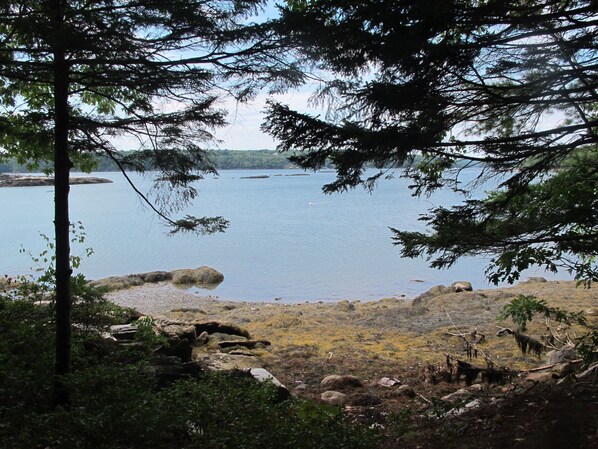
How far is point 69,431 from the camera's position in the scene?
146 inches

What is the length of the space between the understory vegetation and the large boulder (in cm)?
1356

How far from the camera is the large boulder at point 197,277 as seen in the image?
63.9ft

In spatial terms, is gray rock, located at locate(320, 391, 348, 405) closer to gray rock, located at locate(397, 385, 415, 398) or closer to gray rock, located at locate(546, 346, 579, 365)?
gray rock, located at locate(397, 385, 415, 398)

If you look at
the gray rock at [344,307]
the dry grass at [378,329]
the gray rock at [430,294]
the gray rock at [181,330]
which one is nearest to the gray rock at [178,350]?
the gray rock at [181,330]

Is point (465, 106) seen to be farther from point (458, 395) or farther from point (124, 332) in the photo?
point (124, 332)

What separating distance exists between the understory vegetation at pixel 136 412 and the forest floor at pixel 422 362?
103cm

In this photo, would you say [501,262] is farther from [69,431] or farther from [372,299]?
[372,299]

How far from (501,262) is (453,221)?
62 centimetres

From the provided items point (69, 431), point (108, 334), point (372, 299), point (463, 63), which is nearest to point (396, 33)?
point (463, 63)

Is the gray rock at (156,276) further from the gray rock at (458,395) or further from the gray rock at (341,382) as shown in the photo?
the gray rock at (458,395)

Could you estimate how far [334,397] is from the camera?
6930mm

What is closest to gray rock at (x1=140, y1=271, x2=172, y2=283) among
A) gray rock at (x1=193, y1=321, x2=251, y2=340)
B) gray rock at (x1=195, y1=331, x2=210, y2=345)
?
gray rock at (x1=193, y1=321, x2=251, y2=340)

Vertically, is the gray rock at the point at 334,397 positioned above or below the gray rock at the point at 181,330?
below

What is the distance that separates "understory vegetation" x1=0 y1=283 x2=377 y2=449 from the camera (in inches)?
149
